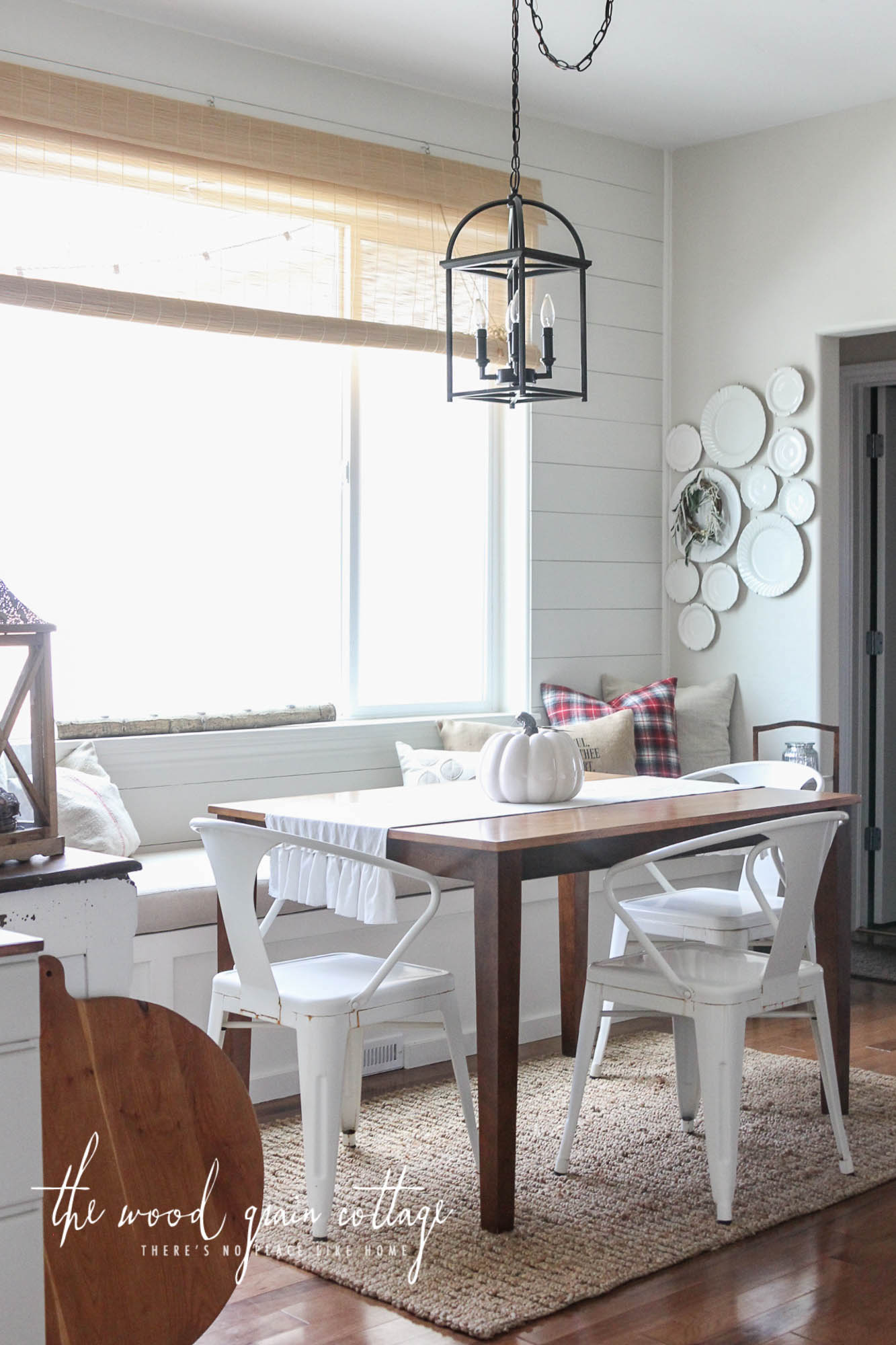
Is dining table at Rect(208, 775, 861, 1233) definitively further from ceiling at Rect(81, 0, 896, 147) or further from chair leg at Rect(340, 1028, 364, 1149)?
ceiling at Rect(81, 0, 896, 147)

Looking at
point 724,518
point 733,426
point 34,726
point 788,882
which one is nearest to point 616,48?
point 733,426

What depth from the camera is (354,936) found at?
3.72 metres

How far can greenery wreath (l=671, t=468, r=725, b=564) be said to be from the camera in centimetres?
522

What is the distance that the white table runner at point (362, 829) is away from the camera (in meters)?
2.89

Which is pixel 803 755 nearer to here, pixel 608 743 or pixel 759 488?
pixel 608 743

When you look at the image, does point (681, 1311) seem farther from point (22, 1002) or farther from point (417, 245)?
point (417, 245)

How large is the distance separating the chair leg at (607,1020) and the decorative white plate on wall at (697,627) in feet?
6.01

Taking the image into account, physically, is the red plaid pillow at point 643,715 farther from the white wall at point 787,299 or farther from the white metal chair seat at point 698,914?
the white metal chair seat at point 698,914

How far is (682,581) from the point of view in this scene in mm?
5363

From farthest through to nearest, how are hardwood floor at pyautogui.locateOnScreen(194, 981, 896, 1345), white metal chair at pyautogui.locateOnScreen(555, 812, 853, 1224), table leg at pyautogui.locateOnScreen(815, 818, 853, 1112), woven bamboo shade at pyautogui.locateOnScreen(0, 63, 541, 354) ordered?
woven bamboo shade at pyautogui.locateOnScreen(0, 63, 541, 354)
table leg at pyautogui.locateOnScreen(815, 818, 853, 1112)
white metal chair at pyautogui.locateOnScreen(555, 812, 853, 1224)
hardwood floor at pyautogui.locateOnScreen(194, 981, 896, 1345)

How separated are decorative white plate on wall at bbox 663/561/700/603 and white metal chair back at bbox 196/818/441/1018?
2.79 metres

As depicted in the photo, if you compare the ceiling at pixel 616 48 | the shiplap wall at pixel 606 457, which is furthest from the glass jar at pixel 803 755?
the ceiling at pixel 616 48

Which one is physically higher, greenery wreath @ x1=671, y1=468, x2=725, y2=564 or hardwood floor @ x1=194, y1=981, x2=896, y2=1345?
greenery wreath @ x1=671, y1=468, x2=725, y2=564

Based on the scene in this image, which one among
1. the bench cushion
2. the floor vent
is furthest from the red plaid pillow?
the floor vent
